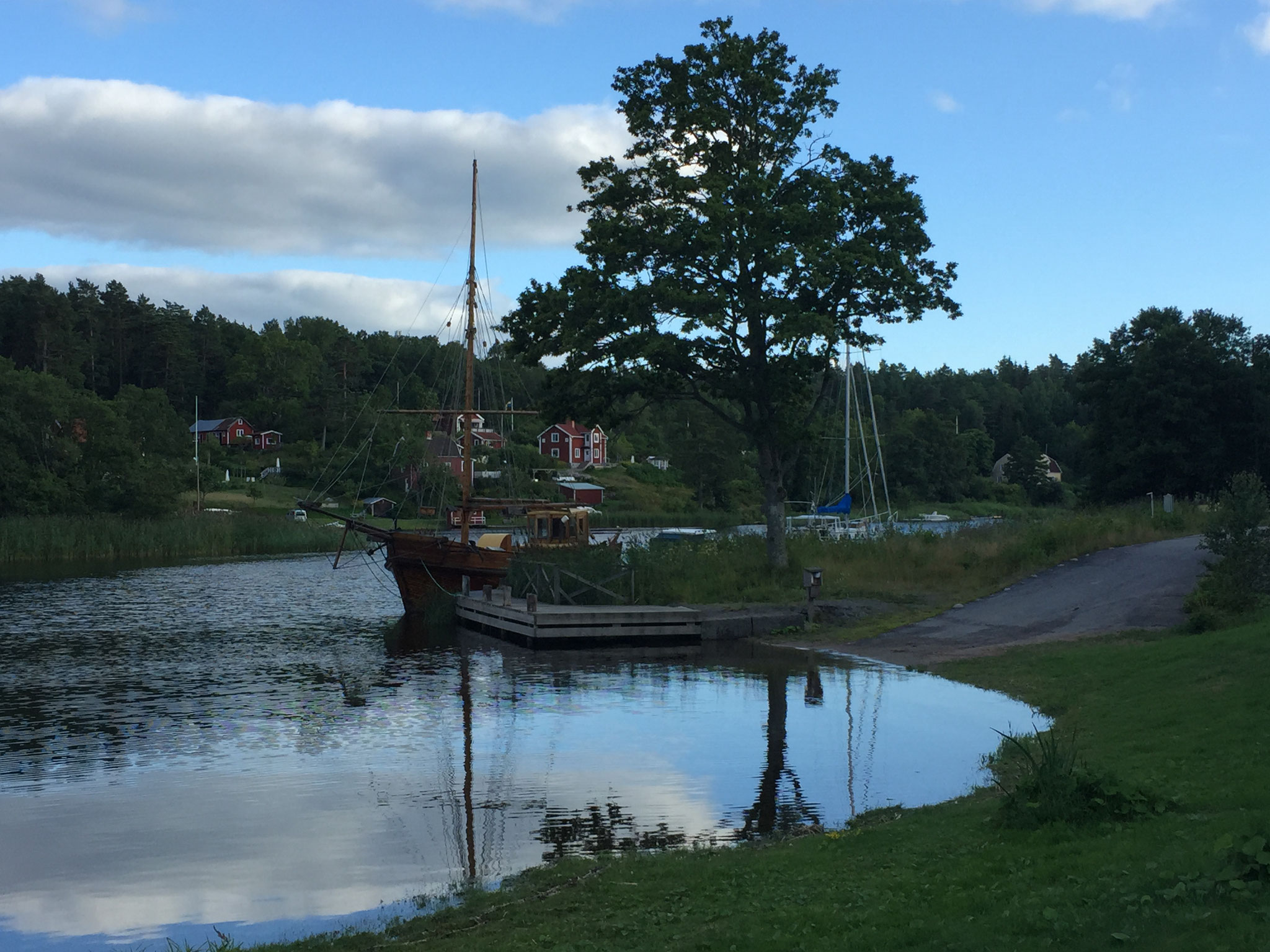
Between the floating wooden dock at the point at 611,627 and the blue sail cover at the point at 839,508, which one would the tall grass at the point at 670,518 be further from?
the floating wooden dock at the point at 611,627

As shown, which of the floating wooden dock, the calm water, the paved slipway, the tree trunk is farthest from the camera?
the tree trunk

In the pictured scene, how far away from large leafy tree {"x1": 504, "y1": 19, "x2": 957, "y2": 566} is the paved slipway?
7123 millimetres

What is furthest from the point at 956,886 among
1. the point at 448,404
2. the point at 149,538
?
the point at 149,538

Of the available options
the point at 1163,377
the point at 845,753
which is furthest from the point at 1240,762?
the point at 1163,377

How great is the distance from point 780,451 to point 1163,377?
33709mm

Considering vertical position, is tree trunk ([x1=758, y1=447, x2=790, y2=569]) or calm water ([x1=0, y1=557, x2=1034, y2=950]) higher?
tree trunk ([x1=758, y1=447, x2=790, y2=569])

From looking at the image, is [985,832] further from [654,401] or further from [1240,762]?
[654,401]

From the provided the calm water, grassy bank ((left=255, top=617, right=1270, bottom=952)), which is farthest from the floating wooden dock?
grassy bank ((left=255, top=617, right=1270, bottom=952))

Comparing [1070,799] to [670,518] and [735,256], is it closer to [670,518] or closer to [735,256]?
[735,256]

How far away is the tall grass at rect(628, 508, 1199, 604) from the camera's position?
3244 cm

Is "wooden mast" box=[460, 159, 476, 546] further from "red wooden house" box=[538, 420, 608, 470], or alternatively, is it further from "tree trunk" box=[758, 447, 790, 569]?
"red wooden house" box=[538, 420, 608, 470]

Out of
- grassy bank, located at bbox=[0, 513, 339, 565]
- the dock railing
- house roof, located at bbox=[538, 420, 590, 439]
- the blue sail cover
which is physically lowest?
grassy bank, located at bbox=[0, 513, 339, 565]

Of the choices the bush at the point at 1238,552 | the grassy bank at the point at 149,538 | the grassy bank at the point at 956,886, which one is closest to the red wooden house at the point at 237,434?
the grassy bank at the point at 149,538

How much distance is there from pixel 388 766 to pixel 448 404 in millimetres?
32944
